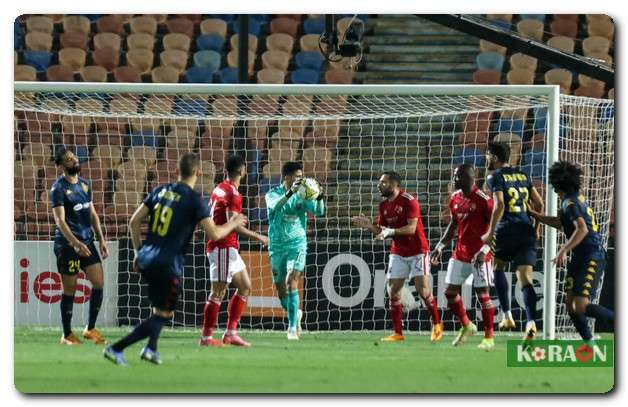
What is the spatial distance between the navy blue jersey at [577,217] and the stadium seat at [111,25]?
8758 millimetres

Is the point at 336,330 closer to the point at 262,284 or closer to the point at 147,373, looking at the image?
the point at 262,284

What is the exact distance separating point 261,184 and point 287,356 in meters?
3.89

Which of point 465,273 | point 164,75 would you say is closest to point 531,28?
point 164,75

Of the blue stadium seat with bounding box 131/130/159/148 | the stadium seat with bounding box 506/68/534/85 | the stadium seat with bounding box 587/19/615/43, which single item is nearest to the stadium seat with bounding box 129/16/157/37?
the blue stadium seat with bounding box 131/130/159/148

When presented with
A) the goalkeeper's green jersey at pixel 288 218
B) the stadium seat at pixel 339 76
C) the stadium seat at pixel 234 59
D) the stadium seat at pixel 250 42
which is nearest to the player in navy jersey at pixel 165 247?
the goalkeeper's green jersey at pixel 288 218

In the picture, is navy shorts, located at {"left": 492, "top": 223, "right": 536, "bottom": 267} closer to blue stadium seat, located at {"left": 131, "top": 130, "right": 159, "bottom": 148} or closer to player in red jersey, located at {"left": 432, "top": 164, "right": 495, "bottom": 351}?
player in red jersey, located at {"left": 432, "top": 164, "right": 495, "bottom": 351}

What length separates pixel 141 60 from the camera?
16.7 meters

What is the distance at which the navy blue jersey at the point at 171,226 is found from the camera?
29.8ft

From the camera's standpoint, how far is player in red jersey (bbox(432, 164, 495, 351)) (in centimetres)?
1112

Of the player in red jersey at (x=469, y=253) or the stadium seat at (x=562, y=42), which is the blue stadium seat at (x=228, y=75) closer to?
the stadium seat at (x=562, y=42)

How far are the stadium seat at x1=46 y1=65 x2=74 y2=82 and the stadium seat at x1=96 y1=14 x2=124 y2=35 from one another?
91 centimetres

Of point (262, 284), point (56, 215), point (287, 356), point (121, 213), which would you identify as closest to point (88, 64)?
point (121, 213)

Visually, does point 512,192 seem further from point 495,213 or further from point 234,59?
point 234,59

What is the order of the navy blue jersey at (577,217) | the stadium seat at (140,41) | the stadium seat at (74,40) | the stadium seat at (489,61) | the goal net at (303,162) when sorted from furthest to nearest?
the stadium seat at (140,41) → the stadium seat at (74,40) → the stadium seat at (489,61) → the goal net at (303,162) → the navy blue jersey at (577,217)
